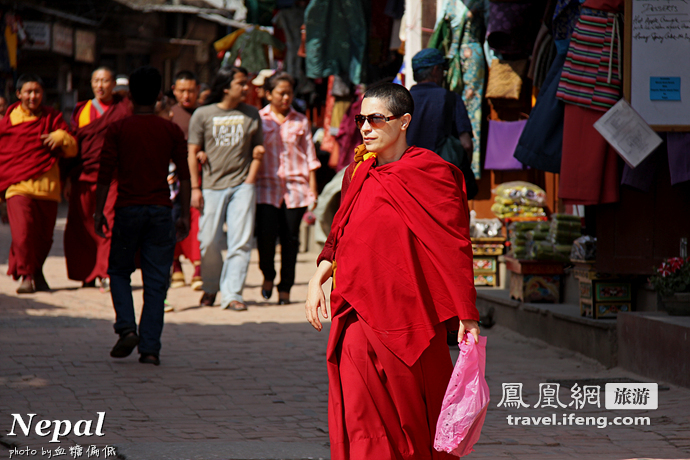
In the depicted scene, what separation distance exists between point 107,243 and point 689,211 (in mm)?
5815


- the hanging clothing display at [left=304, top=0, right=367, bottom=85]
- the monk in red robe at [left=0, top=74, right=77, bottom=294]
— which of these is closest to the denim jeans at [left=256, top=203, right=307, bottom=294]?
the monk in red robe at [left=0, top=74, right=77, bottom=294]

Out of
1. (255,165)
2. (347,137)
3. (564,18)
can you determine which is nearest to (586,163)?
(564,18)

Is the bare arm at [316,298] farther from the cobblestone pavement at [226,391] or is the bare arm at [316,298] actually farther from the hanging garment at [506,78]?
the hanging garment at [506,78]

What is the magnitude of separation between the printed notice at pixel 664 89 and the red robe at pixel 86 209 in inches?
215

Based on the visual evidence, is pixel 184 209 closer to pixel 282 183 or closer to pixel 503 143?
pixel 282 183

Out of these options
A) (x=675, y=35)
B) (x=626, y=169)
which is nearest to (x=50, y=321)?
(x=626, y=169)

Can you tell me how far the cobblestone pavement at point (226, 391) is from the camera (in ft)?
14.3

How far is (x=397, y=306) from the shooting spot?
3.38 m

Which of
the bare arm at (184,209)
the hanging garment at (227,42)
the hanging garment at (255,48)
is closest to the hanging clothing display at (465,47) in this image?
the bare arm at (184,209)

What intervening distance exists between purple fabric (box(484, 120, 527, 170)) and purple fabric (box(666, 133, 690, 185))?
397 cm

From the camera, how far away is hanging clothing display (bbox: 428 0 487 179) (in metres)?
9.98

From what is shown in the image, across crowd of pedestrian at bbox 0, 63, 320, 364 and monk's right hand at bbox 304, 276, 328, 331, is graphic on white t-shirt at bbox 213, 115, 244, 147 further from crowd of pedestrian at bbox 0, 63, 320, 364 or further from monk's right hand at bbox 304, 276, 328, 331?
monk's right hand at bbox 304, 276, 328, 331

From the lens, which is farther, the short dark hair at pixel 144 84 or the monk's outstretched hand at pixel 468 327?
the short dark hair at pixel 144 84

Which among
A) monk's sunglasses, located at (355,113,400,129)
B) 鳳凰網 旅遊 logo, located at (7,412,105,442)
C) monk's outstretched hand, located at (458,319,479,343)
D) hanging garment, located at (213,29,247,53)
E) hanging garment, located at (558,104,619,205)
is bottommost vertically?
鳳凰網 旅遊 logo, located at (7,412,105,442)
